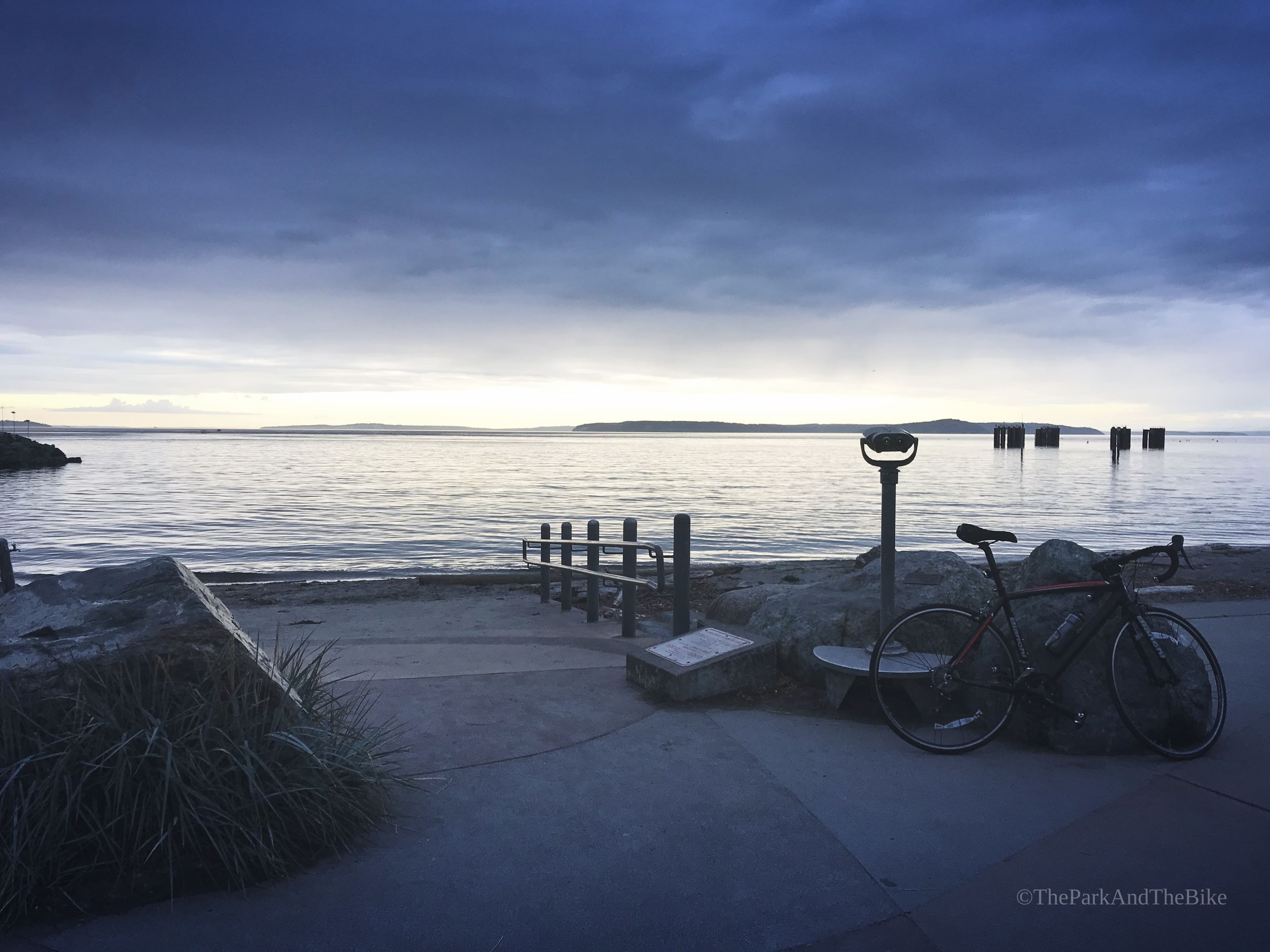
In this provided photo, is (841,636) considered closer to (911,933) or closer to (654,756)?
(654,756)

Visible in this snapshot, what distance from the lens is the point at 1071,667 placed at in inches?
180

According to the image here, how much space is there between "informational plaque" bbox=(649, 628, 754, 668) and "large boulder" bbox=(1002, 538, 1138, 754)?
1786 millimetres

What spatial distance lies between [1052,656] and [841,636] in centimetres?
156

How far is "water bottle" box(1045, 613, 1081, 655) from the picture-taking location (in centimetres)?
446

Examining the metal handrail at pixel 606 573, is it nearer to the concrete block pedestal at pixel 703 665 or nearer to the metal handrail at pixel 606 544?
the metal handrail at pixel 606 544

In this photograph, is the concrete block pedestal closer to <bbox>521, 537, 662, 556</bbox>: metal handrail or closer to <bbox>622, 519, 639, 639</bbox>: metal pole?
<bbox>521, 537, 662, 556</bbox>: metal handrail

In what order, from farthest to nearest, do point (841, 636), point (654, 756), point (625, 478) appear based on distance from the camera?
point (625, 478), point (841, 636), point (654, 756)

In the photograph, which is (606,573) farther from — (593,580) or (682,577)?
(682,577)

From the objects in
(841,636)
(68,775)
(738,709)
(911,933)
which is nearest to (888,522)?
(841,636)

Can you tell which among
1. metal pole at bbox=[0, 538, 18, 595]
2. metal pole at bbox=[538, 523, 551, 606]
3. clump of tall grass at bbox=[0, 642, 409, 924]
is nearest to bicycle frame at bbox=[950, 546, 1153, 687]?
clump of tall grass at bbox=[0, 642, 409, 924]

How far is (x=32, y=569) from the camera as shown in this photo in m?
17.7

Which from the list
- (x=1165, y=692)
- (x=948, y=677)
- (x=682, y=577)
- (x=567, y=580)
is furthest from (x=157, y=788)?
(x=567, y=580)

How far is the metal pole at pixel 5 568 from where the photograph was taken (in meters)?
8.80

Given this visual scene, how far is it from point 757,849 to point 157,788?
2382 millimetres
